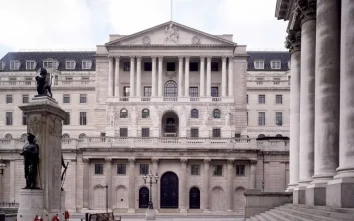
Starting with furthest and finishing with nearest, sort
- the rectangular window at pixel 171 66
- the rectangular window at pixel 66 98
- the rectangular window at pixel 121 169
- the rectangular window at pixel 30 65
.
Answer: the rectangular window at pixel 30 65, the rectangular window at pixel 66 98, the rectangular window at pixel 171 66, the rectangular window at pixel 121 169

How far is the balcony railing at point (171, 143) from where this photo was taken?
88.4 metres

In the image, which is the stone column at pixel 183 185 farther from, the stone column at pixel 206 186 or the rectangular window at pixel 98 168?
the rectangular window at pixel 98 168

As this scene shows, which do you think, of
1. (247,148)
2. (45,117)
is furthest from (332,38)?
(247,148)

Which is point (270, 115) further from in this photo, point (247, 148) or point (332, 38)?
point (332, 38)

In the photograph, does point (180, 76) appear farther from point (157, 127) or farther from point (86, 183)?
point (86, 183)

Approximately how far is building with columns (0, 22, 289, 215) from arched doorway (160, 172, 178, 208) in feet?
0.50

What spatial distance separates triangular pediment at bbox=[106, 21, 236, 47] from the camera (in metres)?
99.2

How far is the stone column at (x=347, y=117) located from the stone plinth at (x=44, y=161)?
13.6 metres

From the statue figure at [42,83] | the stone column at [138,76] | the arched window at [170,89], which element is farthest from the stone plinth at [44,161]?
the arched window at [170,89]

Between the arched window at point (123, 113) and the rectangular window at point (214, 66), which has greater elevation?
the rectangular window at point (214, 66)

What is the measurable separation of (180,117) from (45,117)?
69220 mm

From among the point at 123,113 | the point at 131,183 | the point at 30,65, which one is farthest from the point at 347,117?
the point at 30,65

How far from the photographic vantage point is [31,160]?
27312mm

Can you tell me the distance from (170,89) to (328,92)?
75569mm
